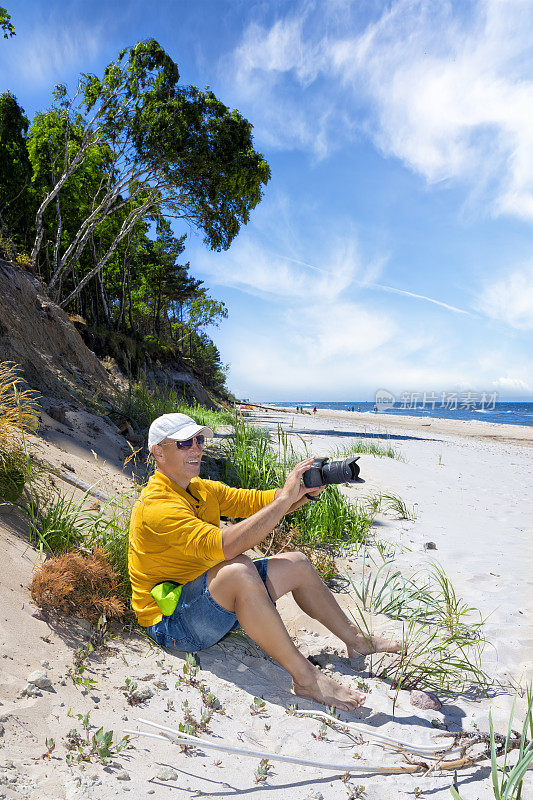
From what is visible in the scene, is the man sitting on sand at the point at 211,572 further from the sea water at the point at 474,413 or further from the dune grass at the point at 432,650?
the sea water at the point at 474,413

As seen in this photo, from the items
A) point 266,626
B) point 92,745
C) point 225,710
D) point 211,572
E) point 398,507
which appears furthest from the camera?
point 398,507

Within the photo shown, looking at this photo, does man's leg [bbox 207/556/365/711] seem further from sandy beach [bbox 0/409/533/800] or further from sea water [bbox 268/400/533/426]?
sea water [bbox 268/400/533/426]

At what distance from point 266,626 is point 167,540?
0.64m

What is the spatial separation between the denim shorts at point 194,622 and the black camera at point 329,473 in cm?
65

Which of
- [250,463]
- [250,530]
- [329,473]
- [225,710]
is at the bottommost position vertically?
[225,710]

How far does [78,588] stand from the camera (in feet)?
9.38

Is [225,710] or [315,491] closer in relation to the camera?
[225,710]

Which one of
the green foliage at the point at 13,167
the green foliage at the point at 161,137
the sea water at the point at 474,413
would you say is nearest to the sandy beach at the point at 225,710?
the green foliage at the point at 161,137

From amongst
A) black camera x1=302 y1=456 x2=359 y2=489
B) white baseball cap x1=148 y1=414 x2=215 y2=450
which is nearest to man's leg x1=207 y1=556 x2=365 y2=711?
black camera x1=302 y1=456 x2=359 y2=489

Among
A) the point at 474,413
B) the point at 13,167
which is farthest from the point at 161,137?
the point at 474,413

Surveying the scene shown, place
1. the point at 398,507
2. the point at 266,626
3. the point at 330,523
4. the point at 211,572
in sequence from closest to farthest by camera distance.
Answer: the point at 266,626 → the point at 211,572 → the point at 330,523 → the point at 398,507

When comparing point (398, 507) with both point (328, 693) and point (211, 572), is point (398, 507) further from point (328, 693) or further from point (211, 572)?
point (211, 572)

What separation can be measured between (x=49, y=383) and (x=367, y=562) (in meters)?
5.11

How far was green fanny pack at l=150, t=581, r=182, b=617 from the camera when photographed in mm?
2602
